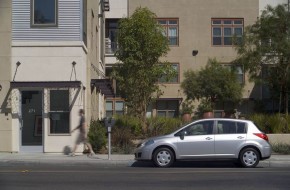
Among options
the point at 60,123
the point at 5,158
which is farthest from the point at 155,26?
the point at 5,158

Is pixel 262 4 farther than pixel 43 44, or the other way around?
pixel 262 4

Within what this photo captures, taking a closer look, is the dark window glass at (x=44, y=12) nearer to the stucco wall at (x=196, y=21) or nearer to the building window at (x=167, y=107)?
the stucco wall at (x=196, y=21)

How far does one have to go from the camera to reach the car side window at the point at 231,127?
61.7ft

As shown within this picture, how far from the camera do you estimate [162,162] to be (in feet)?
61.1

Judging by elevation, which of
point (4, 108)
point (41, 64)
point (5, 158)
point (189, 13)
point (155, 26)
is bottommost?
point (5, 158)

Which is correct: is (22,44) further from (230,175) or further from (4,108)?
(230,175)

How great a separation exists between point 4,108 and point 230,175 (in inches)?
413

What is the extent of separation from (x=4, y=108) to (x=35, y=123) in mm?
1328

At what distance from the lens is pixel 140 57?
1116 inches

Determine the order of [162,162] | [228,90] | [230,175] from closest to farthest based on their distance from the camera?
[230,175]
[162,162]
[228,90]

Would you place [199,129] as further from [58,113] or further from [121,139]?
[58,113]

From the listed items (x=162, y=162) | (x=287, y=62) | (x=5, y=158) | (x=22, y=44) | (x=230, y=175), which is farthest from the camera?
(x=287, y=62)

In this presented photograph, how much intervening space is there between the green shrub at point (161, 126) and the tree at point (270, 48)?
540 centimetres

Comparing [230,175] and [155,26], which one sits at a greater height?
[155,26]
